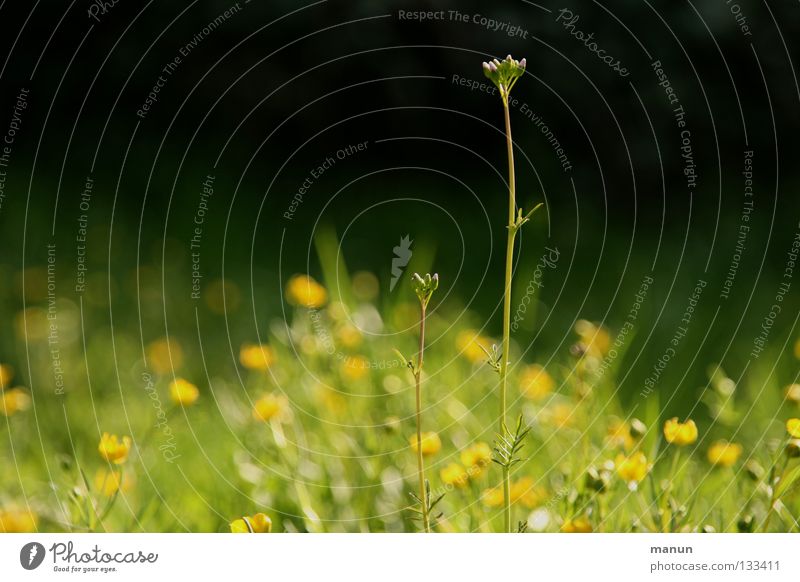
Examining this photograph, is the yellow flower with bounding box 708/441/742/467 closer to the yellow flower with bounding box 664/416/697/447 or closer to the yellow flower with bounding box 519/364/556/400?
the yellow flower with bounding box 664/416/697/447

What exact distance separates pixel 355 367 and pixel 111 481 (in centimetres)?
49

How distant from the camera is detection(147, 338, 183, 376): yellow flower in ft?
5.93

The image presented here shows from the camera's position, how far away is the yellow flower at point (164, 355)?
181 centimetres

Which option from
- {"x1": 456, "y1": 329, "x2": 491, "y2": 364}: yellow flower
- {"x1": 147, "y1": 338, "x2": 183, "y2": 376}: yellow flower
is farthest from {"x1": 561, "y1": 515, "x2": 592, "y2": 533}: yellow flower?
{"x1": 147, "y1": 338, "x2": 183, "y2": 376}: yellow flower

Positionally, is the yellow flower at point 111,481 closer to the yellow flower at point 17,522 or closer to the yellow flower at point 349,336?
the yellow flower at point 17,522

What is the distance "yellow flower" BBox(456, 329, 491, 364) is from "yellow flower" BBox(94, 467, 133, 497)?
68cm

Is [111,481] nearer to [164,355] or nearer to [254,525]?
[254,525]

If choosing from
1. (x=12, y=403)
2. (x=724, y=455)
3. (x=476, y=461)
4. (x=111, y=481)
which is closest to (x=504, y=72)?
(x=476, y=461)

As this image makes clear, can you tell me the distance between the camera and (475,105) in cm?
253

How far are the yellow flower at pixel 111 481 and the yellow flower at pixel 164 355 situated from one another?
40 cm

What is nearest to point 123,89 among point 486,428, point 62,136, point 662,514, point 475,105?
point 62,136

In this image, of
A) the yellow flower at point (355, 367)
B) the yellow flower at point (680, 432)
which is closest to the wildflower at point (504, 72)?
the yellow flower at point (680, 432)

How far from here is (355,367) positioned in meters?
1.63

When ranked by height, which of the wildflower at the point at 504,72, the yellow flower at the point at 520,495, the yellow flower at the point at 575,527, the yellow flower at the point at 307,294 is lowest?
the yellow flower at the point at 575,527
